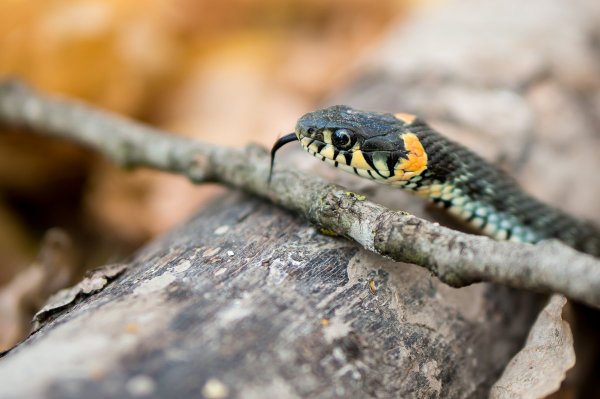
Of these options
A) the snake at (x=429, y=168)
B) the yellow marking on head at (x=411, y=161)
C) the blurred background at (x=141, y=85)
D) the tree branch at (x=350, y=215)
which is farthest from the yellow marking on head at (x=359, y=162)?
the blurred background at (x=141, y=85)

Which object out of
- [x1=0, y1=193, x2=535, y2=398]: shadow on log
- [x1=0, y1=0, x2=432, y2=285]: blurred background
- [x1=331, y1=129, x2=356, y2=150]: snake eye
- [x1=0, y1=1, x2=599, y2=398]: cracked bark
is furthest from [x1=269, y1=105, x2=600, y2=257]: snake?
[x1=0, y1=0, x2=432, y2=285]: blurred background

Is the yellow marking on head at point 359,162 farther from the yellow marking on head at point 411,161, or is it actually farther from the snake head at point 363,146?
the yellow marking on head at point 411,161

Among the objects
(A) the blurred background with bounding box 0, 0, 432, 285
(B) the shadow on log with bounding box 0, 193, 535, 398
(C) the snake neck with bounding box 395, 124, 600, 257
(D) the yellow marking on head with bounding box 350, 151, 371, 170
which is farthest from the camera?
(A) the blurred background with bounding box 0, 0, 432, 285

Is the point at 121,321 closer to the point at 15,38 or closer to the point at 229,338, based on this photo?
the point at 229,338

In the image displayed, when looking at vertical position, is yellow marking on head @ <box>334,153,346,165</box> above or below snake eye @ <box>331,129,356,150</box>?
below

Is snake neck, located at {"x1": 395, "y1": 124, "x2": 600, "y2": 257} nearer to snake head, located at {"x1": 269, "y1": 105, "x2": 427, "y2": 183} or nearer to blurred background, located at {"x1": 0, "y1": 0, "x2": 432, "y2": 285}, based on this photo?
snake head, located at {"x1": 269, "y1": 105, "x2": 427, "y2": 183}

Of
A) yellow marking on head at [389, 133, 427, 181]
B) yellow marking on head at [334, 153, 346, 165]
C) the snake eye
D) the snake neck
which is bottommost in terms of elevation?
the snake neck

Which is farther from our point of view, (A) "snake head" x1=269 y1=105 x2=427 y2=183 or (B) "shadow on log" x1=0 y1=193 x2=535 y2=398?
(A) "snake head" x1=269 y1=105 x2=427 y2=183

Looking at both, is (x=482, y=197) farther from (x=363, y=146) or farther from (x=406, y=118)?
(x=363, y=146)

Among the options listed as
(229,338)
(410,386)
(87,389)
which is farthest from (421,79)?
(87,389)
